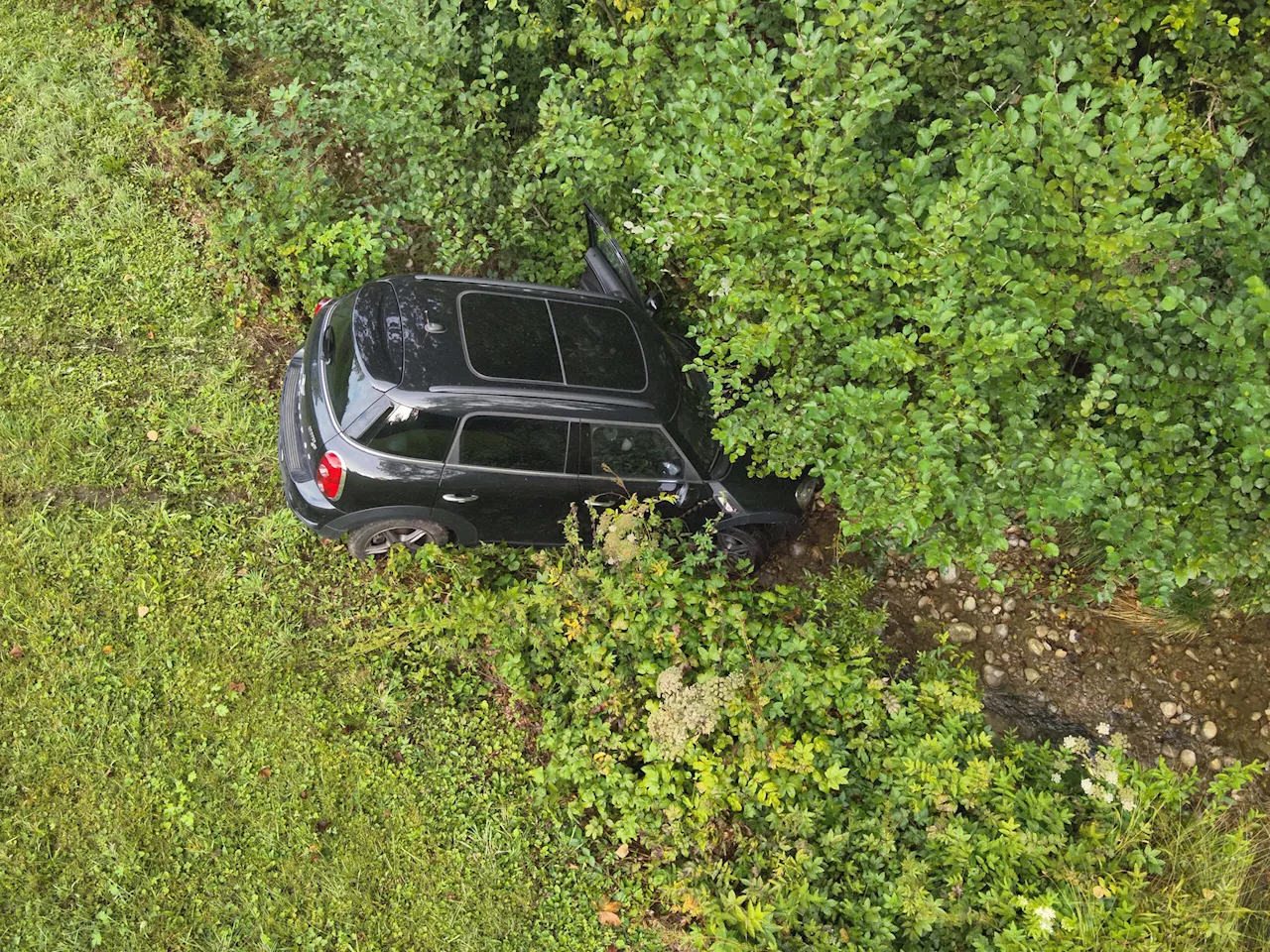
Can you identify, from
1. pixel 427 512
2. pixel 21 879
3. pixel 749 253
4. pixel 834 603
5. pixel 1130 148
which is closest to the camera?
pixel 1130 148

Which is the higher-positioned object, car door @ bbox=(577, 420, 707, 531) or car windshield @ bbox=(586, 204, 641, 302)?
car windshield @ bbox=(586, 204, 641, 302)

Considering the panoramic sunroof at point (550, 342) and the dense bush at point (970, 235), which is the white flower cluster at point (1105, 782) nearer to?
the dense bush at point (970, 235)

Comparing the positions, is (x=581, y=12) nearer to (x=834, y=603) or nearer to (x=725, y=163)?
(x=725, y=163)

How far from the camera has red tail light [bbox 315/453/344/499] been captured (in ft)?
16.6

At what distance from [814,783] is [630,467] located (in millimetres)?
2433

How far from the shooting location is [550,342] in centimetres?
540

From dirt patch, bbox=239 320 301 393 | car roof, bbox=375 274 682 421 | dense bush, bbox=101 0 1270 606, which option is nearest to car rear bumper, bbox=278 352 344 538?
car roof, bbox=375 274 682 421

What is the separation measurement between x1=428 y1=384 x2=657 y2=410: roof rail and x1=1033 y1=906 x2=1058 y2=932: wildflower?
3678mm

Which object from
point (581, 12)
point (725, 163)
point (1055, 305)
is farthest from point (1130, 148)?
point (581, 12)

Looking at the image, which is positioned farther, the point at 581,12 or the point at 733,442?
the point at 581,12

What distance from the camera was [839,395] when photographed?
4.51 m

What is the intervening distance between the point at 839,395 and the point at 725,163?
4.96 feet

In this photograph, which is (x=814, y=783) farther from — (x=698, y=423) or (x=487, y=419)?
(x=487, y=419)

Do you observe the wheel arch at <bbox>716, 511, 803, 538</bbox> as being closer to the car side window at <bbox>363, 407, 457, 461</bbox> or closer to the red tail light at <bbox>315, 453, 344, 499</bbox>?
the car side window at <bbox>363, 407, 457, 461</bbox>
